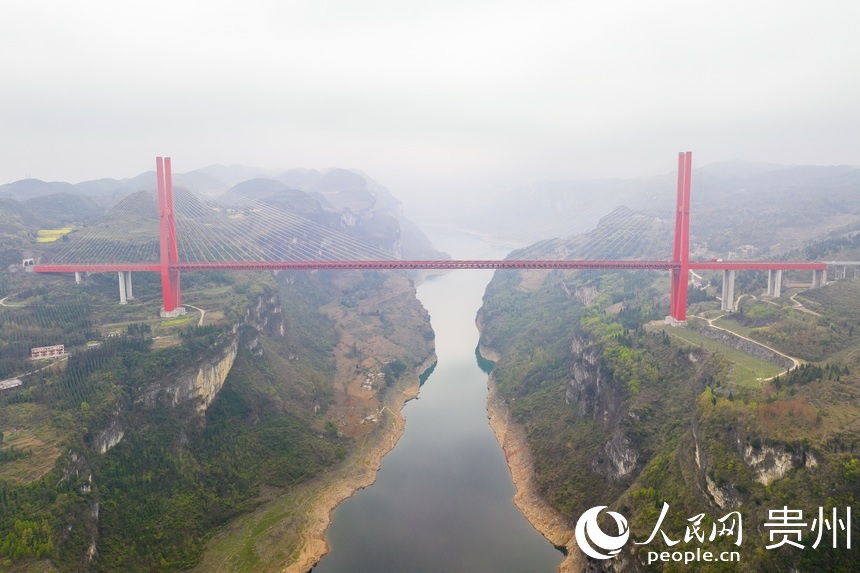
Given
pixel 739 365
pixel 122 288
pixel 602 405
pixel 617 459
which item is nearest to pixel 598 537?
pixel 617 459

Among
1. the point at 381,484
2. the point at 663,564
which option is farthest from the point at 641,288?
the point at 663,564

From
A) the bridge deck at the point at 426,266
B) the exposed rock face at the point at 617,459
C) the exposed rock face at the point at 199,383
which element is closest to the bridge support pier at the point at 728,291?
the bridge deck at the point at 426,266

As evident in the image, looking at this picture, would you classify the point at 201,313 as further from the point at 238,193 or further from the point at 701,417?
the point at 238,193

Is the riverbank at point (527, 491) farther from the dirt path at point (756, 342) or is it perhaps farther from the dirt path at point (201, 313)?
the dirt path at point (201, 313)

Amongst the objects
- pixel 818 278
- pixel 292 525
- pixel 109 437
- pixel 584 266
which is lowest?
pixel 292 525

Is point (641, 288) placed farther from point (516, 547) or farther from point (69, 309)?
point (69, 309)

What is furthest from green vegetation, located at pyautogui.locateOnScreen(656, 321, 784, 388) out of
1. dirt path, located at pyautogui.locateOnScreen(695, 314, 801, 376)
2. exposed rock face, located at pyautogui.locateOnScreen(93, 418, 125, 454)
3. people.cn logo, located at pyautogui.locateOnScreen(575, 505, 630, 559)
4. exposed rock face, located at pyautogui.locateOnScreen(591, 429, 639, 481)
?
exposed rock face, located at pyautogui.locateOnScreen(93, 418, 125, 454)
